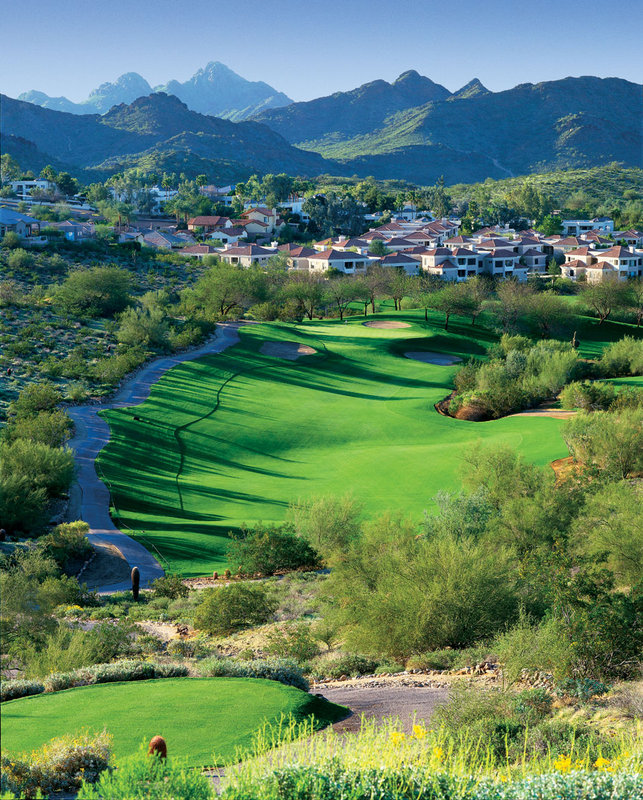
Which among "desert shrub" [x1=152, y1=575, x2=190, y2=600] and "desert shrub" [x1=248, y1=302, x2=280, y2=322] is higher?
"desert shrub" [x1=248, y1=302, x2=280, y2=322]

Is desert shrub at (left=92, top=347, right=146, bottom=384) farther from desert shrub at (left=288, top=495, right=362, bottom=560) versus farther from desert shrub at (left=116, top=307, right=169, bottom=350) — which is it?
desert shrub at (left=288, top=495, right=362, bottom=560)

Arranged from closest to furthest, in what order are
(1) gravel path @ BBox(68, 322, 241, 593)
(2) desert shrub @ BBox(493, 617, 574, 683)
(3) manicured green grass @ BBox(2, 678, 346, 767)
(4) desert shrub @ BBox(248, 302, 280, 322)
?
(3) manicured green grass @ BBox(2, 678, 346, 767) → (2) desert shrub @ BBox(493, 617, 574, 683) → (1) gravel path @ BBox(68, 322, 241, 593) → (4) desert shrub @ BBox(248, 302, 280, 322)

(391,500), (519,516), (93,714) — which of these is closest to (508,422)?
→ (391,500)

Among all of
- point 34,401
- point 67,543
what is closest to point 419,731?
point 67,543

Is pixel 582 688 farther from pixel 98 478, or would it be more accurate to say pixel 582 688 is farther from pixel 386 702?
pixel 98 478

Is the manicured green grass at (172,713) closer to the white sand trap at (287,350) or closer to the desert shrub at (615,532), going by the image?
the desert shrub at (615,532)

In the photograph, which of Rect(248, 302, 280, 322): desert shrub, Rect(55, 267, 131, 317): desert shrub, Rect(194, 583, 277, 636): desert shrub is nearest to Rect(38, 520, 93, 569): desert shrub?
Rect(194, 583, 277, 636): desert shrub

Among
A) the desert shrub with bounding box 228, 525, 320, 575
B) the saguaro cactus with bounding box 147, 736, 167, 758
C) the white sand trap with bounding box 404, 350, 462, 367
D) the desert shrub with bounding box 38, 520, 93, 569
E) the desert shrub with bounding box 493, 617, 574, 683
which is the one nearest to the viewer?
the saguaro cactus with bounding box 147, 736, 167, 758
